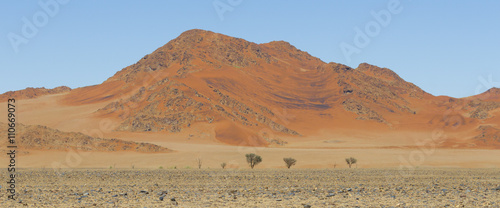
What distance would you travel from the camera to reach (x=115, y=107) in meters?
145

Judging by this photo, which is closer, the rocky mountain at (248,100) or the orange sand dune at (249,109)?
the orange sand dune at (249,109)

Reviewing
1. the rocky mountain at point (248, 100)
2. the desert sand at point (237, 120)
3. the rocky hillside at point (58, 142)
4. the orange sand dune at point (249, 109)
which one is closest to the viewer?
the rocky hillside at point (58, 142)

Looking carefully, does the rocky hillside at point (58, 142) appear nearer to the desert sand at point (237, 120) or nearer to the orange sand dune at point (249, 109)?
the desert sand at point (237, 120)

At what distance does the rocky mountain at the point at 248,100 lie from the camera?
126 metres

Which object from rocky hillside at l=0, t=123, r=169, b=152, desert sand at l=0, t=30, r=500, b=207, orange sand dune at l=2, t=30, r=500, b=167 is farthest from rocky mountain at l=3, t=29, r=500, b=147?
rocky hillside at l=0, t=123, r=169, b=152

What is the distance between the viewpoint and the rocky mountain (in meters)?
126

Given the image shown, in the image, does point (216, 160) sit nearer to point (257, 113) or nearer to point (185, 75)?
point (257, 113)

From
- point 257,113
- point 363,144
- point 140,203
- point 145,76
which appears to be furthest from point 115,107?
point 140,203

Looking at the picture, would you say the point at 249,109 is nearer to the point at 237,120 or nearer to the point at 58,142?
the point at 237,120

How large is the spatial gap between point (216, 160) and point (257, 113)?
7407 centimetres

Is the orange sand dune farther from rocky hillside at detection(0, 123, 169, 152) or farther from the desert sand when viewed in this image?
rocky hillside at detection(0, 123, 169, 152)

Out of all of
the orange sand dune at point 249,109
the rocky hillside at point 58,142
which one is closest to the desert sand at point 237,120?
the rocky hillside at point 58,142

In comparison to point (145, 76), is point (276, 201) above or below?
below

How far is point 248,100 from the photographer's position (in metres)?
151
